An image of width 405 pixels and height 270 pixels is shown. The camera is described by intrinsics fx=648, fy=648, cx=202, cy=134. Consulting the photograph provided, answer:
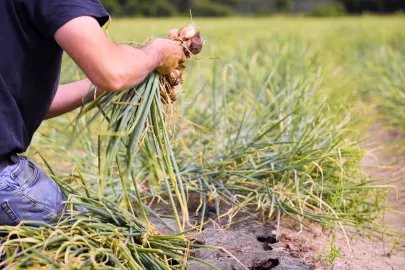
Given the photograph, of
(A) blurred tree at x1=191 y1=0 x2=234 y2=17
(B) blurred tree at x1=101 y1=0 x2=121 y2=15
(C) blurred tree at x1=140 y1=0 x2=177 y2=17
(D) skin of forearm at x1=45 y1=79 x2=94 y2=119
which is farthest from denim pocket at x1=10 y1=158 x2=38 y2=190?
(A) blurred tree at x1=191 y1=0 x2=234 y2=17

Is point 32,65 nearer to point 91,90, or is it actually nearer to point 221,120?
point 91,90

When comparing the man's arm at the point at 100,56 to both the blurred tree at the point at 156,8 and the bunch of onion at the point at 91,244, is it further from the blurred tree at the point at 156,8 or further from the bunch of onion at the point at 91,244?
the blurred tree at the point at 156,8

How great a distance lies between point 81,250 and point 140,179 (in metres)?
1.34

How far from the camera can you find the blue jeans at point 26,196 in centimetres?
198

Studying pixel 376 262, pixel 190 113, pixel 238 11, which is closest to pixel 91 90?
pixel 376 262

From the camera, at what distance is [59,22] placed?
1.75 meters

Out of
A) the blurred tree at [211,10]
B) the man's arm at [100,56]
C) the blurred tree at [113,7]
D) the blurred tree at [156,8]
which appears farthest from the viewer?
the blurred tree at [211,10]

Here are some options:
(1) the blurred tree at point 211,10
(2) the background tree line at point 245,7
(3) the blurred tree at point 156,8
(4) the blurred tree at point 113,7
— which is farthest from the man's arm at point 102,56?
(1) the blurred tree at point 211,10

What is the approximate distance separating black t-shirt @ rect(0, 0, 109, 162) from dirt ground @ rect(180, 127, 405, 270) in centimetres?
76

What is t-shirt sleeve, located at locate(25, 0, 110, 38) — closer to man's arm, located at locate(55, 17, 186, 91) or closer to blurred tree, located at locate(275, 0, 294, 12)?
man's arm, located at locate(55, 17, 186, 91)

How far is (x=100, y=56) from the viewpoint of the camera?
1.77m

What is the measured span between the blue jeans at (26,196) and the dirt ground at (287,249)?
541 mm

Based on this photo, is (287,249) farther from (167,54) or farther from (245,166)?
(167,54)

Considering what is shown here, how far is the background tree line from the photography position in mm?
36500
